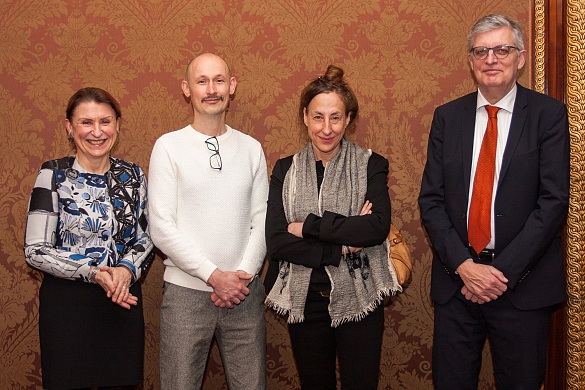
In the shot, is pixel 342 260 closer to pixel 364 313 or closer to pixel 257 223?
pixel 364 313

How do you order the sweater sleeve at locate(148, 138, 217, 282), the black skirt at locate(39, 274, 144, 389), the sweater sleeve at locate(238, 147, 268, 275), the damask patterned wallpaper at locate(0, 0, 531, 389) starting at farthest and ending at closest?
1. the damask patterned wallpaper at locate(0, 0, 531, 389)
2. the sweater sleeve at locate(238, 147, 268, 275)
3. the sweater sleeve at locate(148, 138, 217, 282)
4. the black skirt at locate(39, 274, 144, 389)

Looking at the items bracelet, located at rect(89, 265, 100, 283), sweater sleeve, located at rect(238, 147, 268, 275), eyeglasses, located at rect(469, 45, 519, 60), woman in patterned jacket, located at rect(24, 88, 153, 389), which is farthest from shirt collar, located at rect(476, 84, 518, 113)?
bracelet, located at rect(89, 265, 100, 283)

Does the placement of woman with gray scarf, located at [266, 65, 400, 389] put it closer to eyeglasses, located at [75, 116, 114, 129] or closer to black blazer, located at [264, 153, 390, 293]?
black blazer, located at [264, 153, 390, 293]

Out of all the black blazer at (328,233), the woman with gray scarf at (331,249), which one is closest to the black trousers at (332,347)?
the woman with gray scarf at (331,249)

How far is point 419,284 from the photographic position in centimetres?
340

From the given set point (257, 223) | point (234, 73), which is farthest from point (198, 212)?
point (234, 73)

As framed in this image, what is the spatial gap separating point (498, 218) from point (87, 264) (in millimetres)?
1659

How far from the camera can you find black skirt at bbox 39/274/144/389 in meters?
2.52

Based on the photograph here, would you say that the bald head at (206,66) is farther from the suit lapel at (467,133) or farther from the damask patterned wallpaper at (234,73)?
the suit lapel at (467,133)

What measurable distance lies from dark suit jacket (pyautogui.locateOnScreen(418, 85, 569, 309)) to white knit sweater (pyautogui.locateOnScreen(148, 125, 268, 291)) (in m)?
0.82

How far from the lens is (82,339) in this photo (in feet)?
Answer: 8.32

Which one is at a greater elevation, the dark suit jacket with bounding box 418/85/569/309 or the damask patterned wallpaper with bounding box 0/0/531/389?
the damask patterned wallpaper with bounding box 0/0/531/389

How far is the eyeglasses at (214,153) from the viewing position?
278 cm

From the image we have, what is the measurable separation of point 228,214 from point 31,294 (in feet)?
4.64
